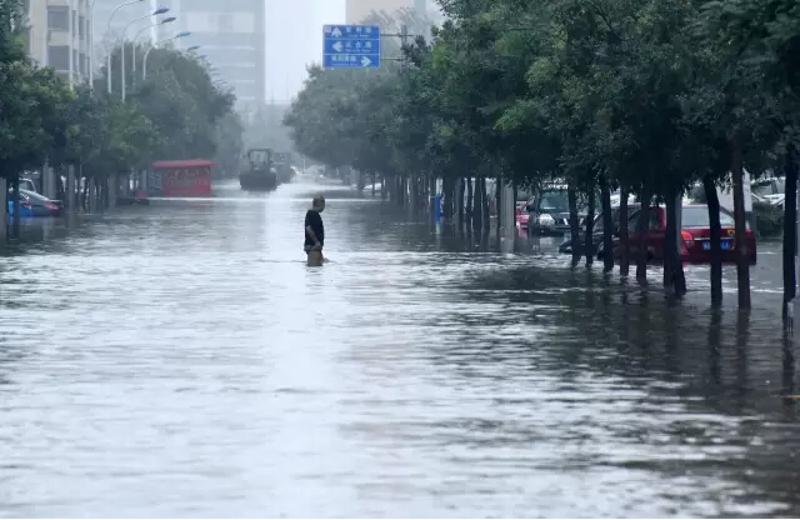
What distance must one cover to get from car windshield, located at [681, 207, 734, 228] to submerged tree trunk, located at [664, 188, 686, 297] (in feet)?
24.7

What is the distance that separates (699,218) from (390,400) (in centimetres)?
2758

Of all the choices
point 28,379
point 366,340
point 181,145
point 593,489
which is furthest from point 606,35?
point 181,145

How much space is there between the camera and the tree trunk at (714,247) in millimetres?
30812

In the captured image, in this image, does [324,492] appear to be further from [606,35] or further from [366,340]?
[606,35]

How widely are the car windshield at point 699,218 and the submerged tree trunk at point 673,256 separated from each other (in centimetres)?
752

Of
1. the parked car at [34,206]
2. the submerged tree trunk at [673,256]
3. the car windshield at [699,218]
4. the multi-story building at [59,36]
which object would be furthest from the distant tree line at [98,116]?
the submerged tree trunk at [673,256]

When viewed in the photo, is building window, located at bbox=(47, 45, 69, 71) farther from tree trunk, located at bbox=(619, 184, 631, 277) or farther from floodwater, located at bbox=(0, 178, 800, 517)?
floodwater, located at bbox=(0, 178, 800, 517)

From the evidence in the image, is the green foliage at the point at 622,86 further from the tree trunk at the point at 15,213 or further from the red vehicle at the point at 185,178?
the red vehicle at the point at 185,178

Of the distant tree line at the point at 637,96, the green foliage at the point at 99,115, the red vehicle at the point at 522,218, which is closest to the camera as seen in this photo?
the distant tree line at the point at 637,96

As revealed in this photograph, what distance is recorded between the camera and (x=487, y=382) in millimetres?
18844

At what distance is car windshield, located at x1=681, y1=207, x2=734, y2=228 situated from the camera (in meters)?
43.1

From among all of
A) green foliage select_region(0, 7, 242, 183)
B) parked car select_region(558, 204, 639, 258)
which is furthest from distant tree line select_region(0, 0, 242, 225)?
parked car select_region(558, 204, 639, 258)

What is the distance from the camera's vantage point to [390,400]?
1725cm

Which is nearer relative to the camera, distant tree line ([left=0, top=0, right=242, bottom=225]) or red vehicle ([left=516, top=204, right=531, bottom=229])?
distant tree line ([left=0, top=0, right=242, bottom=225])
